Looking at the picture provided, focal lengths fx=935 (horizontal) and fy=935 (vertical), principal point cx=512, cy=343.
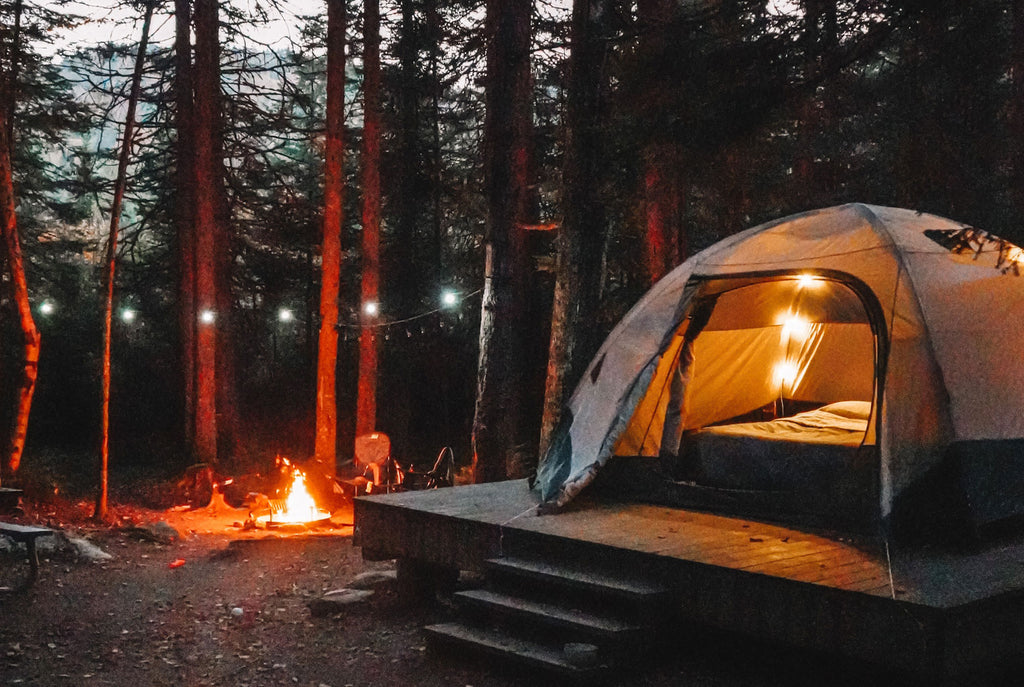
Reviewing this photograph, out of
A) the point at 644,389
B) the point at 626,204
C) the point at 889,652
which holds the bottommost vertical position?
the point at 889,652

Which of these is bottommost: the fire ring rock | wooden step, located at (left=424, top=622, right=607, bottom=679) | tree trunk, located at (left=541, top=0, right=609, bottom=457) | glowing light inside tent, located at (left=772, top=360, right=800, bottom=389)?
the fire ring rock

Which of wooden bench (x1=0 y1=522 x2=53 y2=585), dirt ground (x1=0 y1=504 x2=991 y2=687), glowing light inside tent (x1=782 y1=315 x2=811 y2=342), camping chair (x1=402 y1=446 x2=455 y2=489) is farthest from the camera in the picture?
camping chair (x1=402 y1=446 x2=455 y2=489)

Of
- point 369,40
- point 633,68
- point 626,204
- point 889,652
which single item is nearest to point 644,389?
point 633,68

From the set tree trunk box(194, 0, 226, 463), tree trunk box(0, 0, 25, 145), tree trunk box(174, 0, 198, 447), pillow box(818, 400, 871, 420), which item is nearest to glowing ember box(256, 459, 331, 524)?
tree trunk box(194, 0, 226, 463)

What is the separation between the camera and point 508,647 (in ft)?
16.4

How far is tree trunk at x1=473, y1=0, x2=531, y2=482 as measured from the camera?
989cm

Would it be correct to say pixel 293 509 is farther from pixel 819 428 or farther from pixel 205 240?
pixel 819 428

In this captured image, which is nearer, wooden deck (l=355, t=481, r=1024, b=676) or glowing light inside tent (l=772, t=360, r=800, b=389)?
wooden deck (l=355, t=481, r=1024, b=676)

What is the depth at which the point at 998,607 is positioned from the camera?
4.16 m

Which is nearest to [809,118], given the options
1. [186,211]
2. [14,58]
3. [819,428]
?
[819,428]

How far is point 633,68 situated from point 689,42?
375 mm

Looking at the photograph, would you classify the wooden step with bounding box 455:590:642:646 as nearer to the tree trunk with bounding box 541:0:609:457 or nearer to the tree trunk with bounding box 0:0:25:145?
the tree trunk with bounding box 541:0:609:457

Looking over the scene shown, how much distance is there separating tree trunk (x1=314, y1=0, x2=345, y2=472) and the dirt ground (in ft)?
18.7

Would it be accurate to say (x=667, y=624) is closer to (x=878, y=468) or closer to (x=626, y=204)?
(x=878, y=468)
